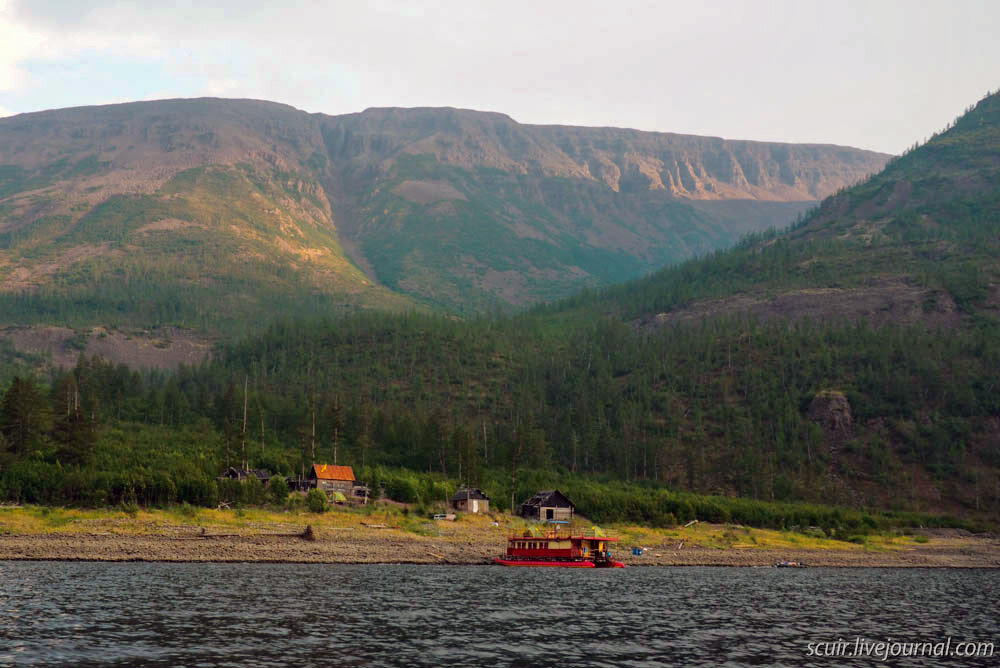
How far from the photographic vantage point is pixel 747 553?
4887 inches

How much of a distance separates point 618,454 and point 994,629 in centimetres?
12161

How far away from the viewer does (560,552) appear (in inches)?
4400

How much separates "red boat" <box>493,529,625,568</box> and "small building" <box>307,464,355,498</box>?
31.5 metres

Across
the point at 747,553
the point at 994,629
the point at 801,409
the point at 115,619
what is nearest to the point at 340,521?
the point at 747,553

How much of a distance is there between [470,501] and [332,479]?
20813 millimetres

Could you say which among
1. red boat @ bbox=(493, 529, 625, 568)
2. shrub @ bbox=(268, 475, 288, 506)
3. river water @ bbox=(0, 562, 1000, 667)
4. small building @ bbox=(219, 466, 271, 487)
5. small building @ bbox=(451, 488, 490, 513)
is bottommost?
red boat @ bbox=(493, 529, 625, 568)

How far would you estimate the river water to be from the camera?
44375 mm

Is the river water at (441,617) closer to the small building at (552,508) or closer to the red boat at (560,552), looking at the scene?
the red boat at (560,552)

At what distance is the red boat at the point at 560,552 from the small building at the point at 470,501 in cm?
2179

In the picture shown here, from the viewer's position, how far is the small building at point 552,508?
136500 mm

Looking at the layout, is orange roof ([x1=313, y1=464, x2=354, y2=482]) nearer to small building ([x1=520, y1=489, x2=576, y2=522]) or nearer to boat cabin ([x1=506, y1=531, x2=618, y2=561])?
small building ([x1=520, y1=489, x2=576, y2=522])

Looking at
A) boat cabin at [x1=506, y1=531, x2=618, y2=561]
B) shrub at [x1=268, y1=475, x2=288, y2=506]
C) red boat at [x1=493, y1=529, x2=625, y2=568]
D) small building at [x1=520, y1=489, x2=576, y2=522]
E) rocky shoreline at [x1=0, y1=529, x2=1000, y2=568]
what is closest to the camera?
rocky shoreline at [x1=0, y1=529, x2=1000, y2=568]

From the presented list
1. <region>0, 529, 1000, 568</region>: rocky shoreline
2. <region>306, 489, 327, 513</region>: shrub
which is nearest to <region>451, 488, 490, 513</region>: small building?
<region>0, 529, 1000, 568</region>: rocky shoreline

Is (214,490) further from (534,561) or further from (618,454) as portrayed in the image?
(618,454)
